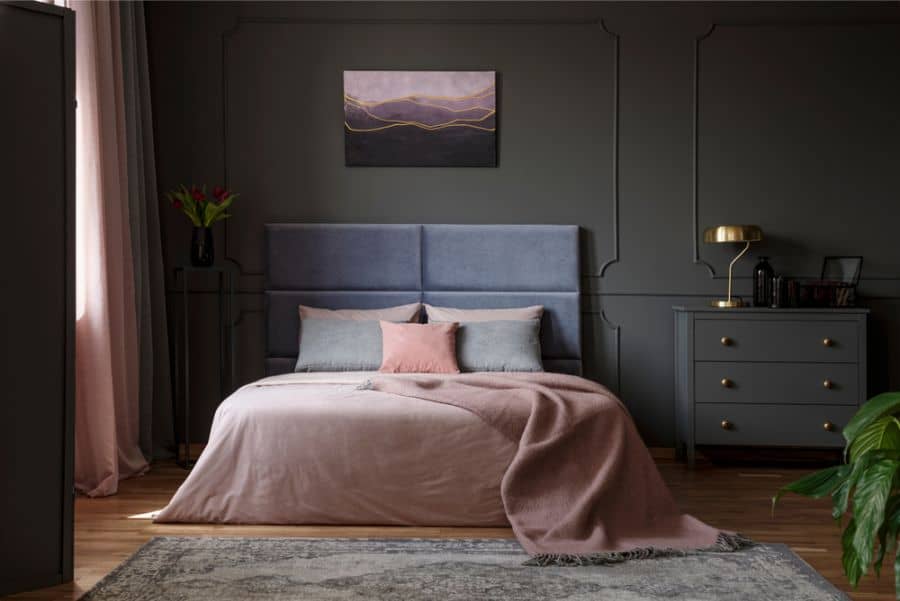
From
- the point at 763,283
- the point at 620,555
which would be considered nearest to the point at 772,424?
the point at 763,283

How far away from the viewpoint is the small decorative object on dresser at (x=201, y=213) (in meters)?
4.73

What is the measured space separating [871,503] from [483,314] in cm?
333

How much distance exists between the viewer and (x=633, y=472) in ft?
11.5

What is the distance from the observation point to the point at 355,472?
3.52 m

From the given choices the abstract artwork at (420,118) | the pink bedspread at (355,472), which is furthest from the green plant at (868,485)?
the abstract artwork at (420,118)

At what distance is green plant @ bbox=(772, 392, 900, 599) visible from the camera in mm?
1598

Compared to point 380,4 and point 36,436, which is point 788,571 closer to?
point 36,436

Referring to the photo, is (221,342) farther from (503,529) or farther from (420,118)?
(503,529)

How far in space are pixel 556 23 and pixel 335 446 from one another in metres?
2.88

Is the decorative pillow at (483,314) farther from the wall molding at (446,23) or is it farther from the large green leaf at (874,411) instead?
the large green leaf at (874,411)

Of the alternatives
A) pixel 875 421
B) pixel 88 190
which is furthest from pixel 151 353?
pixel 875 421

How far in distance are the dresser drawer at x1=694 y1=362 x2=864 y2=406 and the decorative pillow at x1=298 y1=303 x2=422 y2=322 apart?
5.12 feet

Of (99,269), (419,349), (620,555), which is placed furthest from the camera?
(419,349)

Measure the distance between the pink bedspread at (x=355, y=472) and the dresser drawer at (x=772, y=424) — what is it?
1.67 meters
